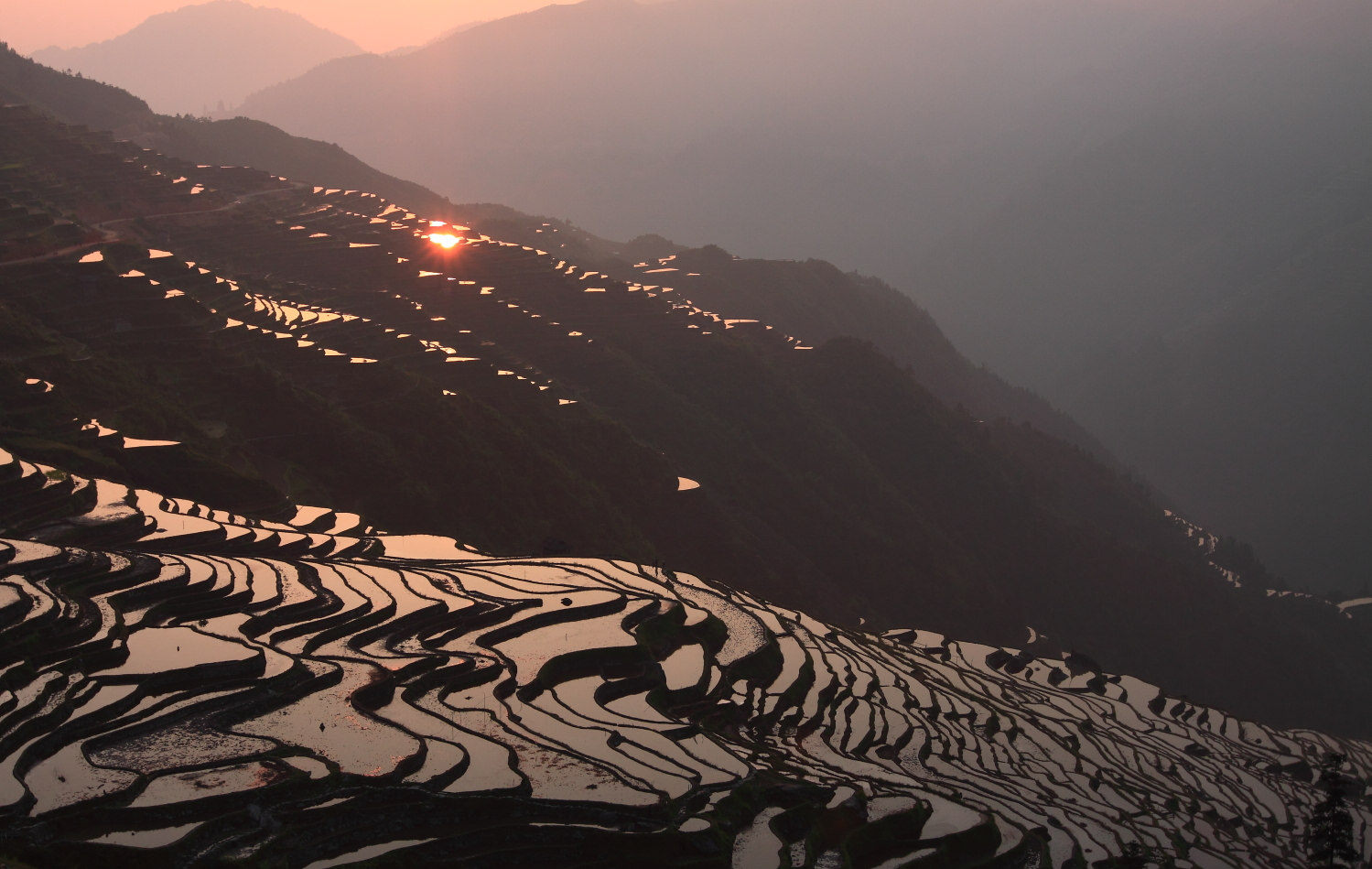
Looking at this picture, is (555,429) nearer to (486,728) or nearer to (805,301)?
(486,728)

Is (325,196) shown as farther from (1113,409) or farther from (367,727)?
(1113,409)

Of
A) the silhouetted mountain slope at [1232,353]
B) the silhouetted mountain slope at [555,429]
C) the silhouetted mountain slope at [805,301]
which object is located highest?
the silhouetted mountain slope at [1232,353]

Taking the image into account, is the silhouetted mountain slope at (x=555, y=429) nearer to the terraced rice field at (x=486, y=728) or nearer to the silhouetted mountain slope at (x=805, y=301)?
the terraced rice field at (x=486, y=728)

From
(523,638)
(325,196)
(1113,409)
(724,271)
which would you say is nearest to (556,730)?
(523,638)

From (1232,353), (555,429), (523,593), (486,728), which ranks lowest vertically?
(486,728)

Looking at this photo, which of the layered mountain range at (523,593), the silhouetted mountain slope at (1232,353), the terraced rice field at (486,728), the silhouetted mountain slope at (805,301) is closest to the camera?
the terraced rice field at (486,728)

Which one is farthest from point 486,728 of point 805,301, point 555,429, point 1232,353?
point 1232,353

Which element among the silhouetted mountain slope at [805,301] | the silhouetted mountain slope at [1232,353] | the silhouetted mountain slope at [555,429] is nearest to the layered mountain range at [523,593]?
the silhouetted mountain slope at [555,429]

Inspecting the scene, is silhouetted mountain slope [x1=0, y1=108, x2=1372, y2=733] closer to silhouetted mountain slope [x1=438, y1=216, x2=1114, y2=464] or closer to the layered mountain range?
the layered mountain range

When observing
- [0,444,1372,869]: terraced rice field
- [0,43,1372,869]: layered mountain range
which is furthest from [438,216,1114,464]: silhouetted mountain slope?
[0,444,1372,869]: terraced rice field
